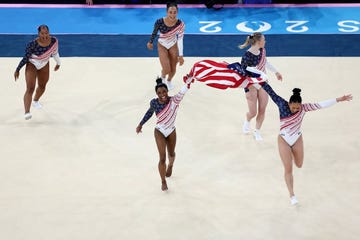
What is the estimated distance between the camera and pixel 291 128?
738 centimetres

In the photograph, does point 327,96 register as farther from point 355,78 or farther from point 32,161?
point 32,161

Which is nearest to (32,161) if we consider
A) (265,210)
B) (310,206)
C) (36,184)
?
(36,184)

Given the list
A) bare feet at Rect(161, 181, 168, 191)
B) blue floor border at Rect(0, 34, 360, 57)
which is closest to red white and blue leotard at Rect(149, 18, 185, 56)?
blue floor border at Rect(0, 34, 360, 57)

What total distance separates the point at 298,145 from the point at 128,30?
23.5ft

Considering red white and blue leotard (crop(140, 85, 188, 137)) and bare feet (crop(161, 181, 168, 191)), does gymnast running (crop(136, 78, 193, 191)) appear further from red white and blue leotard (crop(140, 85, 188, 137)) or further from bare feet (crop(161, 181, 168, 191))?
bare feet (crop(161, 181, 168, 191))

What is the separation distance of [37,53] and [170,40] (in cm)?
237

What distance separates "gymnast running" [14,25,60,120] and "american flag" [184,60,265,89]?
2.64 metres

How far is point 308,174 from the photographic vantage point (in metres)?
8.37

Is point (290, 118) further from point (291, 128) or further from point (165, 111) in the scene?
point (165, 111)

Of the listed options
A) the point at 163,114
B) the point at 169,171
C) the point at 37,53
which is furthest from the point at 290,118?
the point at 37,53

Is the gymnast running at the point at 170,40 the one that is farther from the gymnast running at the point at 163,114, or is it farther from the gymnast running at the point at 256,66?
the gymnast running at the point at 163,114

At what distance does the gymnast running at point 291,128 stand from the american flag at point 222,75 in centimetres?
81

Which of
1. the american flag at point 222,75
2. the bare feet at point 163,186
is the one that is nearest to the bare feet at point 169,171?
the bare feet at point 163,186

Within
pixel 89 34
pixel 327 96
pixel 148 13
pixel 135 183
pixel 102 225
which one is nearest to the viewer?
pixel 102 225
